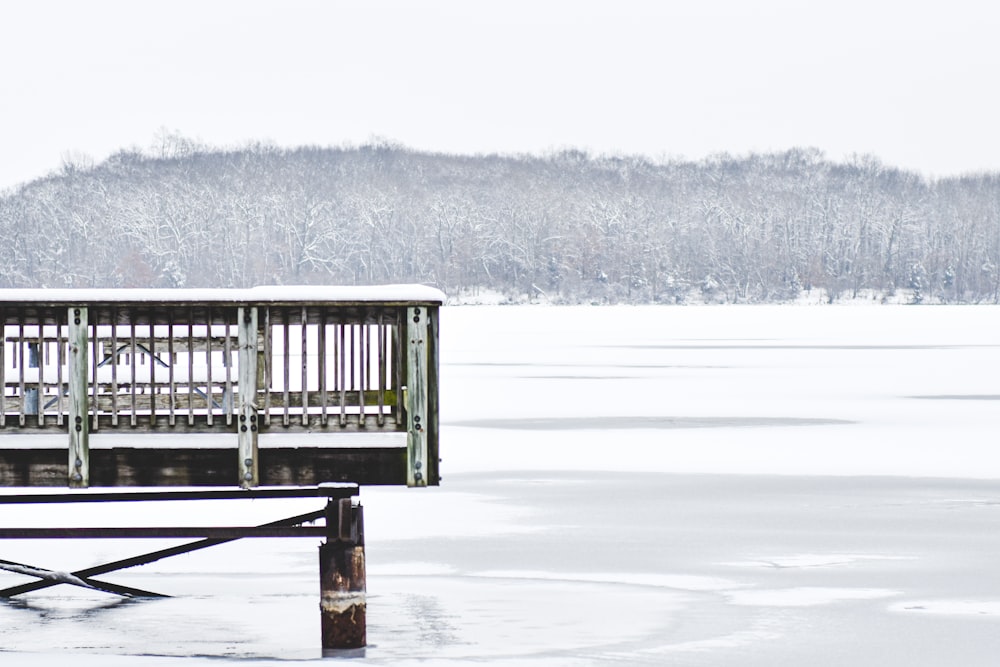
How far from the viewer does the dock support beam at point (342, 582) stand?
33.2ft

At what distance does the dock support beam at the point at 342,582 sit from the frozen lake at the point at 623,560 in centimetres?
21

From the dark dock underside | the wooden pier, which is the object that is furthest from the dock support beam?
the dark dock underside

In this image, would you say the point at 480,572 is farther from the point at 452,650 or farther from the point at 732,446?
the point at 732,446

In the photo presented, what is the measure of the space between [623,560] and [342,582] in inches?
157

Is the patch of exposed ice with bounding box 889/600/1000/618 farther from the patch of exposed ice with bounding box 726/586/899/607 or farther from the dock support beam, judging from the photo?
the dock support beam

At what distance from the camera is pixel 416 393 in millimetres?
10547

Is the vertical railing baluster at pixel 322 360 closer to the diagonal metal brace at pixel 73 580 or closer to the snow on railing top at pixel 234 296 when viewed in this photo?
the snow on railing top at pixel 234 296

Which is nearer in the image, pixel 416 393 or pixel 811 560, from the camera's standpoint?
pixel 416 393

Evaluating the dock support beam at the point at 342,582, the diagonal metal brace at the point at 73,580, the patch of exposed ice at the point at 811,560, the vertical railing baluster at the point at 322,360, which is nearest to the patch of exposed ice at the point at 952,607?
the patch of exposed ice at the point at 811,560

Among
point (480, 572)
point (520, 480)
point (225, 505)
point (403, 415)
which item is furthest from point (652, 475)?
point (403, 415)

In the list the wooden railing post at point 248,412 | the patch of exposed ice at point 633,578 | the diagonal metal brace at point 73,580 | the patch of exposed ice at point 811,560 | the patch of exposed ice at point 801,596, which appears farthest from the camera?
the patch of exposed ice at point 811,560

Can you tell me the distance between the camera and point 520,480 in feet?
63.5

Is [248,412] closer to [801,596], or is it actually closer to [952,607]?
[801,596]

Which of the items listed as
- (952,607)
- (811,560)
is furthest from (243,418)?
(811,560)
